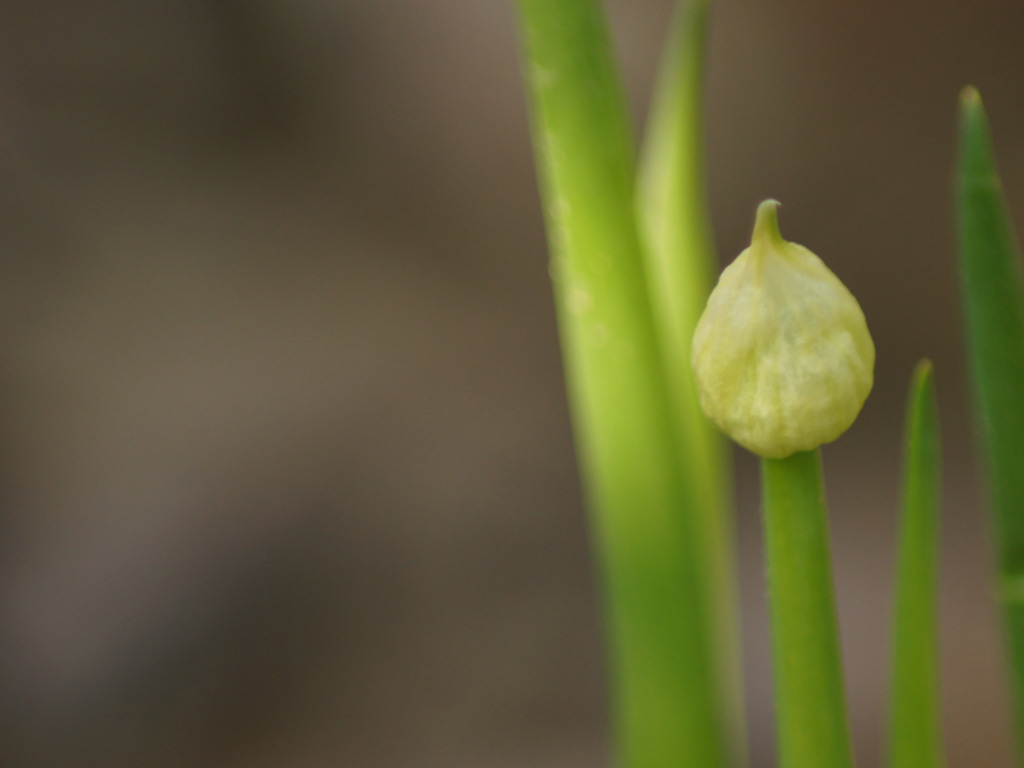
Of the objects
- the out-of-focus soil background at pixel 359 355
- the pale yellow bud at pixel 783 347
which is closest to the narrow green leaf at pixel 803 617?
the pale yellow bud at pixel 783 347

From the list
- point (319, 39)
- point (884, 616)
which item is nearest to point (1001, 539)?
point (884, 616)

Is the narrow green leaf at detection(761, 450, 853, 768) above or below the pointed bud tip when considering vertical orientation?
below

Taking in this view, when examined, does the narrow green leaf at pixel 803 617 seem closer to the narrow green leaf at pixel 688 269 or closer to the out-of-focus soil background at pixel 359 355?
the narrow green leaf at pixel 688 269

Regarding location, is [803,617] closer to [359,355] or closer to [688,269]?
[688,269]

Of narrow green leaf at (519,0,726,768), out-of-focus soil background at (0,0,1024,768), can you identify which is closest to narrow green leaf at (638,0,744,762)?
narrow green leaf at (519,0,726,768)

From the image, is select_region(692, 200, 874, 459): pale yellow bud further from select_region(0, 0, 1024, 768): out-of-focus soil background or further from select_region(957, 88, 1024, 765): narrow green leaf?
select_region(0, 0, 1024, 768): out-of-focus soil background

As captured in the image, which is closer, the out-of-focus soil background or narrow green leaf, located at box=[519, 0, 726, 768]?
narrow green leaf, located at box=[519, 0, 726, 768]

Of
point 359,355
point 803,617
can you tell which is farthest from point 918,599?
point 359,355
